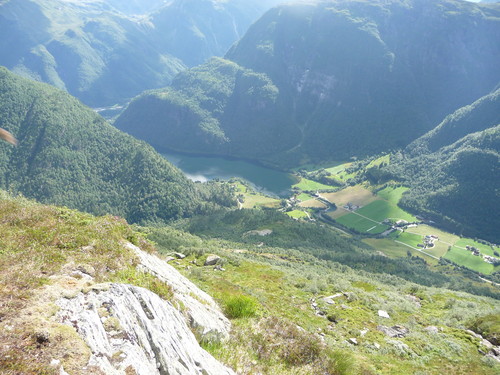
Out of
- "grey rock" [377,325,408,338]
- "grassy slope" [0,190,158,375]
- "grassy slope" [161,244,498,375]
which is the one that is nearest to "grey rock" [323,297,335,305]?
"grassy slope" [161,244,498,375]

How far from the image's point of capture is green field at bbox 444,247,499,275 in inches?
7084

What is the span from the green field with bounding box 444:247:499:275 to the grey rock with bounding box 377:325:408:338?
179m

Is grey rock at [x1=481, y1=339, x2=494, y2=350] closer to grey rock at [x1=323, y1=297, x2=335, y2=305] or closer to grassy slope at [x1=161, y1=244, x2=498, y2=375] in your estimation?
grassy slope at [x1=161, y1=244, x2=498, y2=375]

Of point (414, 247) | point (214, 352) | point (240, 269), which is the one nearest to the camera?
point (214, 352)

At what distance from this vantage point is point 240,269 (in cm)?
5353

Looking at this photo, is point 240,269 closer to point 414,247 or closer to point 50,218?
point 50,218

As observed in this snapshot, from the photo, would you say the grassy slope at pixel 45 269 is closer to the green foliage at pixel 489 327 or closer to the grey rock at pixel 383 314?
the grey rock at pixel 383 314

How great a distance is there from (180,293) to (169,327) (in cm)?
552

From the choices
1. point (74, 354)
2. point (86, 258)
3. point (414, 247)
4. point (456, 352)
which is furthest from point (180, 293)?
point (414, 247)

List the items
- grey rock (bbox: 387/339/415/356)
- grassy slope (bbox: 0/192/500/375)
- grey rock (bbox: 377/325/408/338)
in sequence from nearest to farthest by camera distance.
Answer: grassy slope (bbox: 0/192/500/375) → grey rock (bbox: 387/339/415/356) → grey rock (bbox: 377/325/408/338)

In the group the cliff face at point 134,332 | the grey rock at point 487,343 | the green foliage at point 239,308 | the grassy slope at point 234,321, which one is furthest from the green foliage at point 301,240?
the cliff face at point 134,332

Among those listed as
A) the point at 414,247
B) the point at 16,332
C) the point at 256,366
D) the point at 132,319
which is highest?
the point at 16,332

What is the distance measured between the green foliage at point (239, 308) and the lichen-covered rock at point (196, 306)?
791 mm

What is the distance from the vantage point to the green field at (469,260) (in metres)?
180
